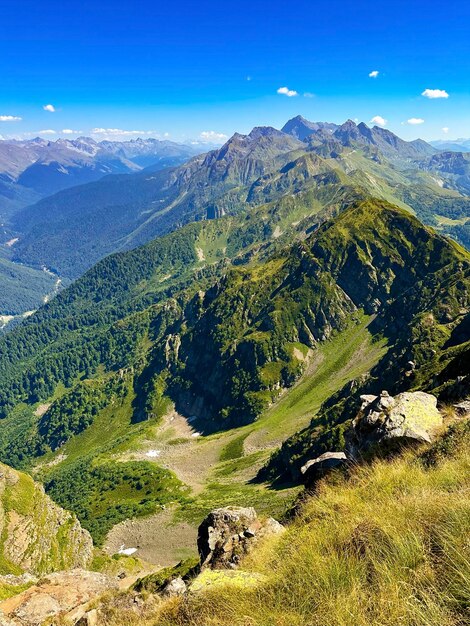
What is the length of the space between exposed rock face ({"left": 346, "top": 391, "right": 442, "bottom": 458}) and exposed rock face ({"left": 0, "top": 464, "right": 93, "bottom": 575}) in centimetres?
10373

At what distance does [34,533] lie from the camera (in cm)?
11100

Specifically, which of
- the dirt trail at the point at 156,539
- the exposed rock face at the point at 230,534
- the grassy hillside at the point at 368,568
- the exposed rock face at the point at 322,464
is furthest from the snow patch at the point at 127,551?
the grassy hillside at the point at 368,568

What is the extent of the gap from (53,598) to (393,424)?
113 ft

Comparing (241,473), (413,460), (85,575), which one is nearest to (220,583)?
(413,460)

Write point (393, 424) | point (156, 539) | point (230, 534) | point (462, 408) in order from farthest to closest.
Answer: point (156, 539) → point (230, 534) → point (462, 408) → point (393, 424)

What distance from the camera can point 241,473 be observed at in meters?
174

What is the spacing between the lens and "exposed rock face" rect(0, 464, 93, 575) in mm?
103062

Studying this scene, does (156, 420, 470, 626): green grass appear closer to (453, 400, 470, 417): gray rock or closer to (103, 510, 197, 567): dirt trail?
(453, 400, 470, 417): gray rock

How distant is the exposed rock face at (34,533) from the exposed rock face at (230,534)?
311 feet

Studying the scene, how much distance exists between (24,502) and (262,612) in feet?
433

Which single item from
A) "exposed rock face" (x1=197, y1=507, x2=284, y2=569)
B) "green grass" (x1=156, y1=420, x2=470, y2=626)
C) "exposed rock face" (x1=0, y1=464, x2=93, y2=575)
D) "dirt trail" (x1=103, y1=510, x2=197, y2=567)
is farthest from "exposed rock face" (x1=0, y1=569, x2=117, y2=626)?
"dirt trail" (x1=103, y1=510, x2=197, y2=567)

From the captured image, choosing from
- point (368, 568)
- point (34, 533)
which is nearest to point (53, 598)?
point (368, 568)

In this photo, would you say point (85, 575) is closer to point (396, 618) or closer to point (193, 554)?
point (396, 618)

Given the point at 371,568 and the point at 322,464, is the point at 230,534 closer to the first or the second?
the point at 322,464
